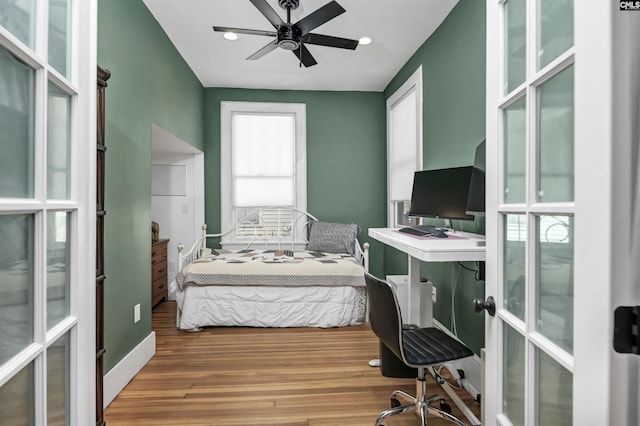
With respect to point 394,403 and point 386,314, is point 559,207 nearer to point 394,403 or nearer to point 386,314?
point 386,314

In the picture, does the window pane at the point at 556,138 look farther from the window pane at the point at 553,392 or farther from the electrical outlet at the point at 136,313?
the electrical outlet at the point at 136,313

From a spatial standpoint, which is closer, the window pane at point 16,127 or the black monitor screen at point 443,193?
the window pane at point 16,127

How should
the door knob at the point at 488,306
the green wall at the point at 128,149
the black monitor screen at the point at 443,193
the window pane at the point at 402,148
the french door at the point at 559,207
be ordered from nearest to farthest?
1. the french door at the point at 559,207
2. the door knob at the point at 488,306
3. the green wall at the point at 128,149
4. the black monitor screen at the point at 443,193
5. the window pane at the point at 402,148

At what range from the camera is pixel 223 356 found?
273 centimetres

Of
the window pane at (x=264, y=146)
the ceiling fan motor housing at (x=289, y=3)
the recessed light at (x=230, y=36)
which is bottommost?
the window pane at (x=264, y=146)

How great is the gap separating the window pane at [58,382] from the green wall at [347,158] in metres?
3.72

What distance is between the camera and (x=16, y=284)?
2.62 ft

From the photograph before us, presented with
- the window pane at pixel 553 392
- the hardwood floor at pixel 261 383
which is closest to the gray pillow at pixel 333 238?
the hardwood floor at pixel 261 383

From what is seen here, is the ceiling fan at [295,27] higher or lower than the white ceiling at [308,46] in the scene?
lower

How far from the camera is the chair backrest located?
158 cm

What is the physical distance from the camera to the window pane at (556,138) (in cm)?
77

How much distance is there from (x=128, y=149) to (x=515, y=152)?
232 cm

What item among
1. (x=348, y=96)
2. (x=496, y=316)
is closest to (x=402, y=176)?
(x=348, y=96)

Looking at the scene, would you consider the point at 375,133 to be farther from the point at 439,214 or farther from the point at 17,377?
the point at 17,377
